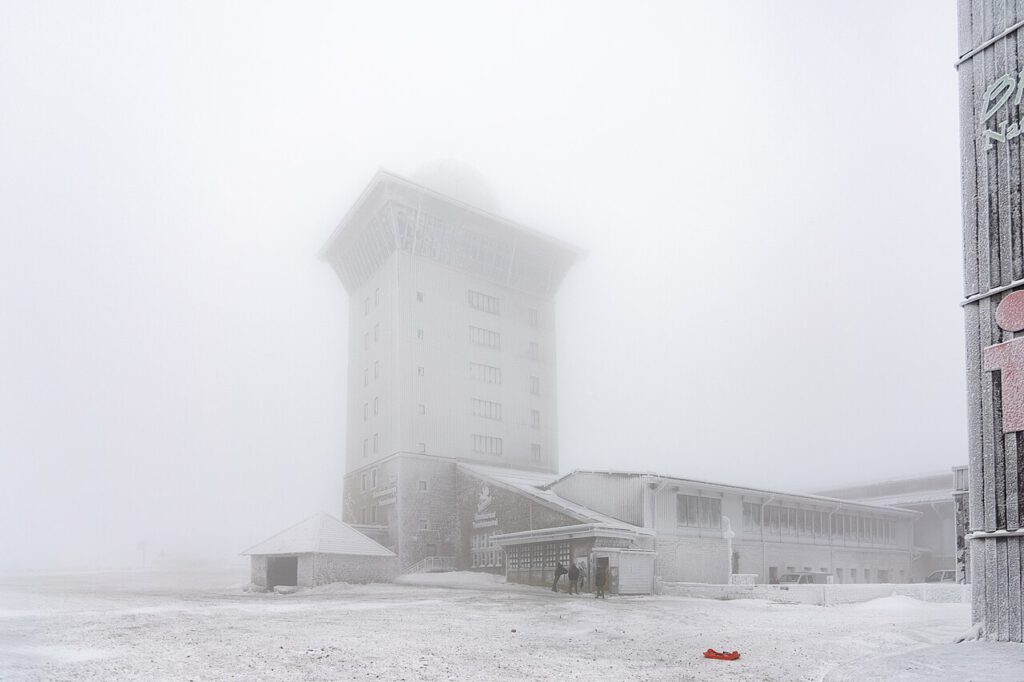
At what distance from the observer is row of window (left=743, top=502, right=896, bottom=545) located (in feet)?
150

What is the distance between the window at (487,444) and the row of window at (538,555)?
1419 cm

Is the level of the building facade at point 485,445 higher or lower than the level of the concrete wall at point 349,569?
higher

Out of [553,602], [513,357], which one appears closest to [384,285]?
[513,357]

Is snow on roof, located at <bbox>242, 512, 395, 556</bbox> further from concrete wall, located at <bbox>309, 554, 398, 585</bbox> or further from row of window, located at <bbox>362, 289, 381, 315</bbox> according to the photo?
row of window, located at <bbox>362, 289, 381, 315</bbox>

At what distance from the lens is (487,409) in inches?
2255

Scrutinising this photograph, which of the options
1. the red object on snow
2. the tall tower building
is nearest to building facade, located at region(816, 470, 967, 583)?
the tall tower building

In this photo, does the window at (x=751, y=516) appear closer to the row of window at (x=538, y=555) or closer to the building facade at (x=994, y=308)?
the row of window at (x=538, y=555)

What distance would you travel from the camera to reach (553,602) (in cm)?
2969

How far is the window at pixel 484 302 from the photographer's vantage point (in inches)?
2308

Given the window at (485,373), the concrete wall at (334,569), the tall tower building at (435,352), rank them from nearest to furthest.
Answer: the concrete wall at (334,569), the tall tower building at (435,352), the window at (485,373)

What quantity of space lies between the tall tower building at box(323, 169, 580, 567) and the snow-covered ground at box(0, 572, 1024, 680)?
22347 millimetres

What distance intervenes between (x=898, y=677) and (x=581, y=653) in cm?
660

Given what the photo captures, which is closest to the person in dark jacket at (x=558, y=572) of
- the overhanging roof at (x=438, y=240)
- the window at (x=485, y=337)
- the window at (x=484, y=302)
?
the window at (x=485, y=337)

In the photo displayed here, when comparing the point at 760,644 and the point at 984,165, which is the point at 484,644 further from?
the point at 984,165
